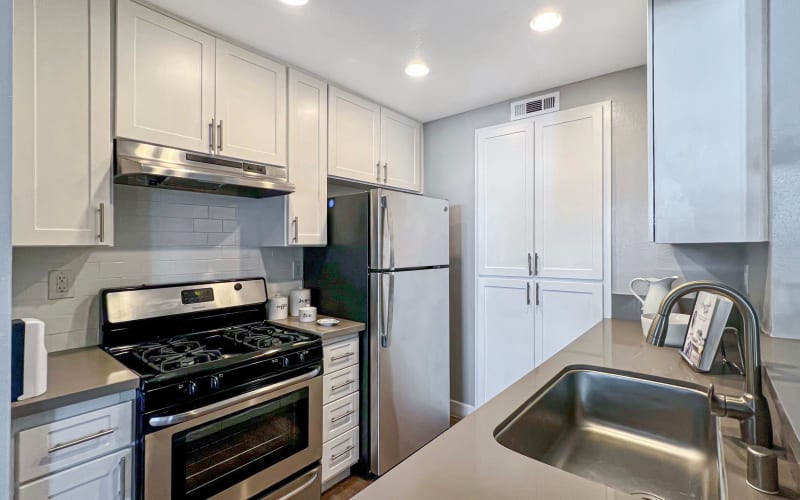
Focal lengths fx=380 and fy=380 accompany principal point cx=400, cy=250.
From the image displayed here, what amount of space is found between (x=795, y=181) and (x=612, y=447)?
97 centimetres

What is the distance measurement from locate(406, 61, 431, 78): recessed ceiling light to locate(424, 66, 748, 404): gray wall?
0.82m

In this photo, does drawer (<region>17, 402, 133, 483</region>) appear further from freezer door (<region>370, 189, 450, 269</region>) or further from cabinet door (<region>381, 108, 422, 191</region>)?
cabinet door (<region>381, 108, 422, 191</region>)

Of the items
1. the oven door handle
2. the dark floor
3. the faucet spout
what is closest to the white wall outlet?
the oven door handle

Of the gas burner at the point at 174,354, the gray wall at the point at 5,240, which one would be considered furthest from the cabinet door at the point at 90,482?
the gray wall at the point at 5,240

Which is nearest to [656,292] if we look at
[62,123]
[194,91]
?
[194,91]

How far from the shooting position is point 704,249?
207cm

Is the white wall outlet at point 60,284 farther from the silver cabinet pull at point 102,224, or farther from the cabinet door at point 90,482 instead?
the cabinet door at point 90,482

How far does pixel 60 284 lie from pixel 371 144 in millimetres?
1969

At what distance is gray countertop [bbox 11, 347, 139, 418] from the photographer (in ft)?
3.99

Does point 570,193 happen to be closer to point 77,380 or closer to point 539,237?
point 539,237

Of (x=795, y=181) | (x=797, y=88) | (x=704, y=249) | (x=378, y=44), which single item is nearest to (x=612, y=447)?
(x=795, y=181)

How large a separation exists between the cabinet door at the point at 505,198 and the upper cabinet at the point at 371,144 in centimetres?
57

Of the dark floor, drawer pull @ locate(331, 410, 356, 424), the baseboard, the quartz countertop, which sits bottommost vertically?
the dark floor

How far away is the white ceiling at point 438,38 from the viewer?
5.75 feet
